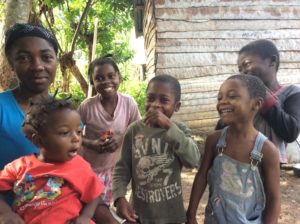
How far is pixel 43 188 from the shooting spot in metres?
1.57

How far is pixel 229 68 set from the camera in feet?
21.2

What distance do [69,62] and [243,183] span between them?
8.40m

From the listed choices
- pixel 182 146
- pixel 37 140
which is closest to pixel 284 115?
pixel 182 146

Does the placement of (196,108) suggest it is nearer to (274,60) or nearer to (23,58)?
(274,60)

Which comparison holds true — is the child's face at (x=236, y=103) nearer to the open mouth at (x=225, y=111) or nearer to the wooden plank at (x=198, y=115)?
the open mouth at (x=225, y=111)

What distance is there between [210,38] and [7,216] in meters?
5.51

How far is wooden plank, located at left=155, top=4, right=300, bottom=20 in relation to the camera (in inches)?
237

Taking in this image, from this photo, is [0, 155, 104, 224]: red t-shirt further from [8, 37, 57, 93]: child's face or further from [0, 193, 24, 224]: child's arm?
[8, 37, 57, 93]: child's face

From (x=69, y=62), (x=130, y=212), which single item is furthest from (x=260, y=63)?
(x=69, y=62)

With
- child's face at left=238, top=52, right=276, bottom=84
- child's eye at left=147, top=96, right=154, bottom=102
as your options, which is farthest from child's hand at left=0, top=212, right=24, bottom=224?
child's face at left=238, top=52, right=276, bottom=84

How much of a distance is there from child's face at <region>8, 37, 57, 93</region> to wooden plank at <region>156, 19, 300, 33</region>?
14.6 ft

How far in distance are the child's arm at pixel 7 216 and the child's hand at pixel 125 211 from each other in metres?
0.66

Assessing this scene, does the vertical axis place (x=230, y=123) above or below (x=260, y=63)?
below

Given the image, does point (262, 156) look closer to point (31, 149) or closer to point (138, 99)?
point (31, 149)
